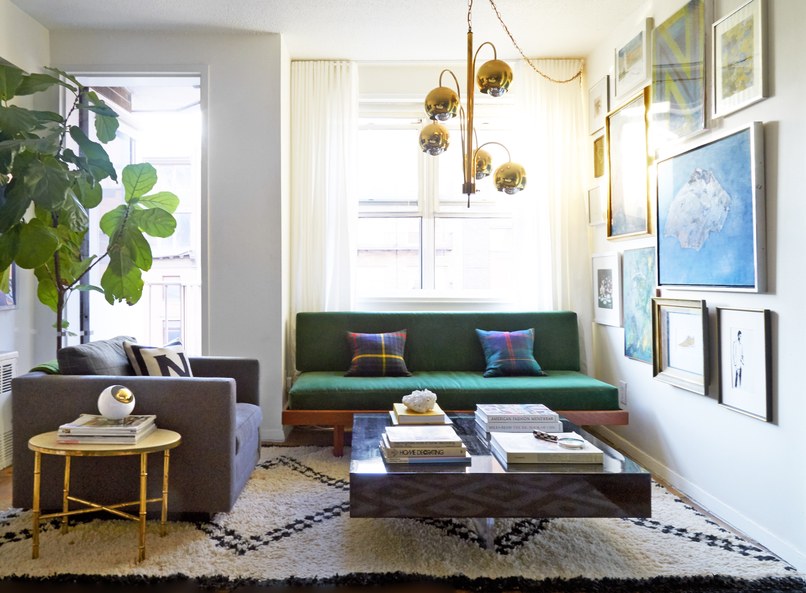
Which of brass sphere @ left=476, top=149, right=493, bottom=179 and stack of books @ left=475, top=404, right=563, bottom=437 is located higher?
brass sphere @ left=476, top=149, right=493, bottom=179

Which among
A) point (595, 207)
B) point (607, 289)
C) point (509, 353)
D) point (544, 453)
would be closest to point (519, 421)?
point (544, 453)

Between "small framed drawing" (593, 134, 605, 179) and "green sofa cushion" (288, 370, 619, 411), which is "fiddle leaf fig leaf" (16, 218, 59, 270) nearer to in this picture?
"green sofa cushion" (288, 370, 619, 411)

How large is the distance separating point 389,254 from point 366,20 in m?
1.68

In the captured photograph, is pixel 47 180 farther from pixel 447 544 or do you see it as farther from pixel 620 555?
pixel 620 555

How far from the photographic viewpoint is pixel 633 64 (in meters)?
3.27

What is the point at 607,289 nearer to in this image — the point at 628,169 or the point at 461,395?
the point at 628,169

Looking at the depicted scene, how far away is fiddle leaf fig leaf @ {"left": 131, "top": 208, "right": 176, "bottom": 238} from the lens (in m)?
3.09

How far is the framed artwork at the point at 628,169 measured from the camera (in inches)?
124

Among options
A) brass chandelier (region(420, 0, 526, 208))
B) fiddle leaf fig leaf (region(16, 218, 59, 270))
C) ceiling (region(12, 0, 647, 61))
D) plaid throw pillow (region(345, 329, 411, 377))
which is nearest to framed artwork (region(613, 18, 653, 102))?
ceiling (region(12, 0, 647, 61))

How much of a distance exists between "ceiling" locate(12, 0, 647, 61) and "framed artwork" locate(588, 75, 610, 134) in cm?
32

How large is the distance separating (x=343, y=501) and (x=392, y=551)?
0.57 metres

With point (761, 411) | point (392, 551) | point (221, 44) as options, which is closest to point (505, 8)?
point (221, 44)

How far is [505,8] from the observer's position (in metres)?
3.33

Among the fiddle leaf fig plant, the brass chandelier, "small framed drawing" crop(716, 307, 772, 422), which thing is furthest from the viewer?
the fiddle leaf fig plant
